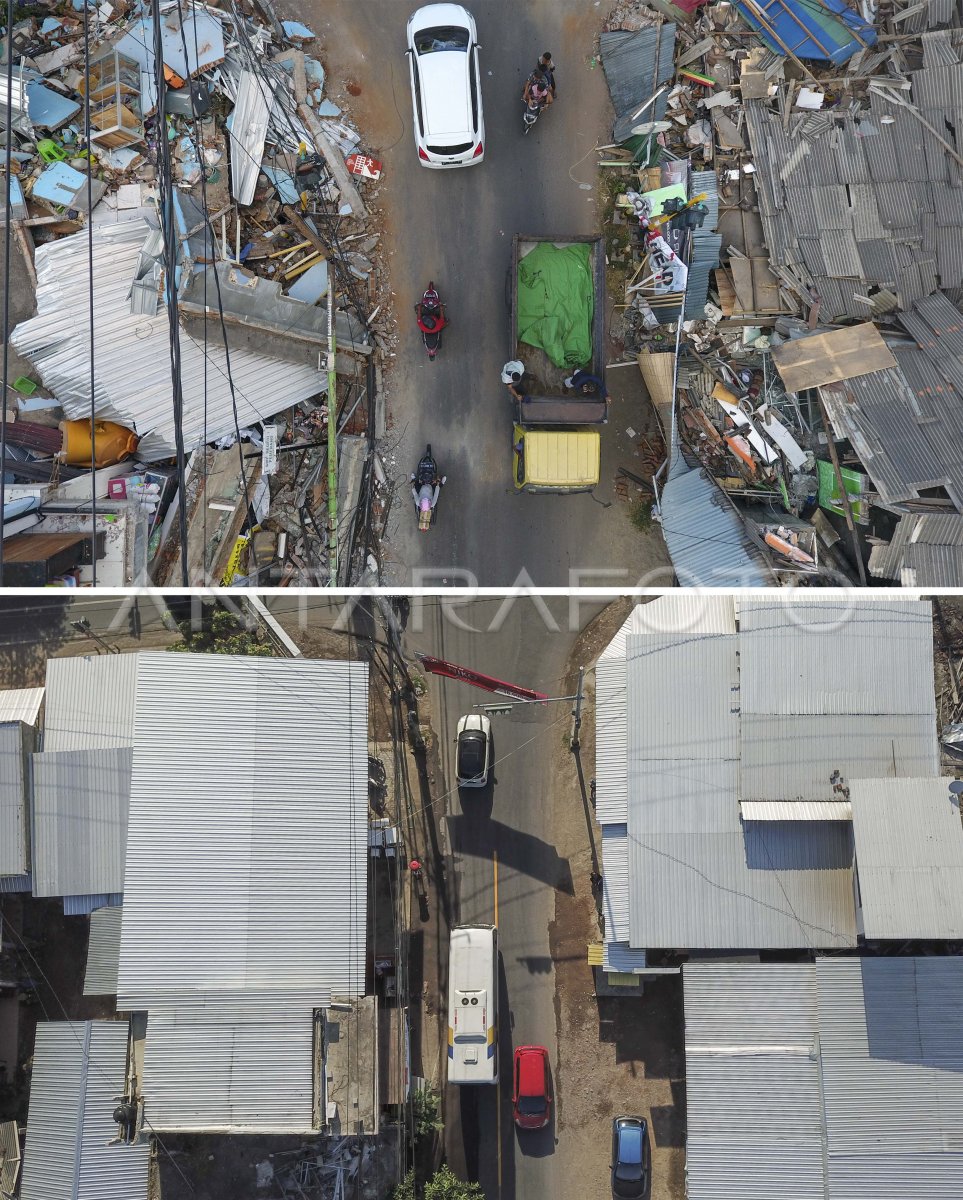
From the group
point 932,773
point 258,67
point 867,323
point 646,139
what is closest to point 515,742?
point 932,773

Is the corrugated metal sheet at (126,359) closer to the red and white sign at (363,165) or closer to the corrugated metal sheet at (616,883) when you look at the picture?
the red and white sign at (363,165)

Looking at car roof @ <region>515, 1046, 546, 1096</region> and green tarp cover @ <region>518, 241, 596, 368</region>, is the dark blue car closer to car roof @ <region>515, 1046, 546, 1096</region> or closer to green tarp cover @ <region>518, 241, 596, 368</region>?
car roof @ <region>515, 1046, 546, 1096</region>

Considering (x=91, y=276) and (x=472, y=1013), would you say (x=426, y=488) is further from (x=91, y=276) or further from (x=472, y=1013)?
(x=472, y=1013)

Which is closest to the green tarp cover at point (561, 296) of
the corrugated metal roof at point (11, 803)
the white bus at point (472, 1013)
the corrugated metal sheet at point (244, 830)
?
the corrugated metal sheet at point (244, 830)

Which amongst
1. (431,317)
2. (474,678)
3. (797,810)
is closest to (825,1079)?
(797,810)

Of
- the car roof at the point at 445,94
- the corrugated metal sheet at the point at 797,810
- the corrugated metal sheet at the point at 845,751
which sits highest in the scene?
the car roof at the point at 445,94
